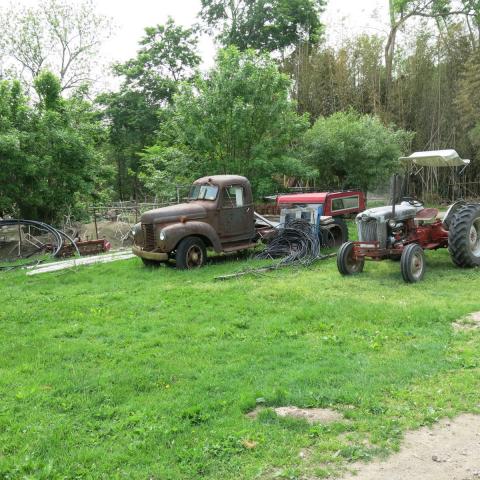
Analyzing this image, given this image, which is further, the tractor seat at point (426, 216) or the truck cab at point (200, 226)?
the truck cab at point (200, 226)

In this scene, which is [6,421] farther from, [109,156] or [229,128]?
[109,156]

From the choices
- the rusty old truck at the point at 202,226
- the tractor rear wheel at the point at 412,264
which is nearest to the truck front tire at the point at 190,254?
the rusty old truck at the point at 202,226

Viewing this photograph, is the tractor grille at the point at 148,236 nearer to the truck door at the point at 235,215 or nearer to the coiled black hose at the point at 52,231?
the truck door at the point at 235,215

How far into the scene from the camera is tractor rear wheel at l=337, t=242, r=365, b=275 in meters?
8.74

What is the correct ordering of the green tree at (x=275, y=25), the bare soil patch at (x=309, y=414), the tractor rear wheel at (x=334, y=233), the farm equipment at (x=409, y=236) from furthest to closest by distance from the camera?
the green tree at (x=275, y=25) < the tractor rear wheel at (x=334, y=233) < the farm equipment at (x=409, y=236) < the bare soil patch at (x=309, y=414)

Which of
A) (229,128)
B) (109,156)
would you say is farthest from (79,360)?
(109,156)

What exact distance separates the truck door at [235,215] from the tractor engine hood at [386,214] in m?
2.76

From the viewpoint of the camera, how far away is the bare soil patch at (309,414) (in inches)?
146

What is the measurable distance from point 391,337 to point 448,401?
1.53 metres

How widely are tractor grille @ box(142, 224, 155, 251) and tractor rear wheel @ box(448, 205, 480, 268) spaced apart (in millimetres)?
5231

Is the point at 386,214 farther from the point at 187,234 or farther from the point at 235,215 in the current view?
the point at 187,234

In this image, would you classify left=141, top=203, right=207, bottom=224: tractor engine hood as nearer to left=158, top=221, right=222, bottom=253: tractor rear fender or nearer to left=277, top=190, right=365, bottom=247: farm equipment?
left=158, top=221, right=222, bottom=253: tractor rear fender

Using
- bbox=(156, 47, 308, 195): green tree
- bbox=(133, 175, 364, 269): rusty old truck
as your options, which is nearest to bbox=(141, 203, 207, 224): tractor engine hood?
bbox=(133, 175, 364, 269): rusty old truck

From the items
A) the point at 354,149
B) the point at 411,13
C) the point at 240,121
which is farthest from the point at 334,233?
the point at 411,13
